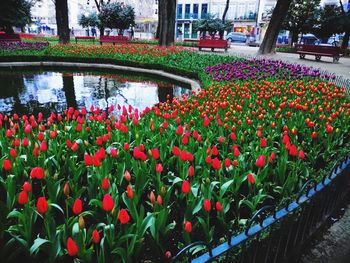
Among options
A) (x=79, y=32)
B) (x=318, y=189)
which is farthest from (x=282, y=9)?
(x=79, y=32)

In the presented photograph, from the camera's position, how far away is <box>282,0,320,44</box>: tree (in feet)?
104

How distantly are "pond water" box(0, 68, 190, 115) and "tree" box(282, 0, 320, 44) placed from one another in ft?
76.2

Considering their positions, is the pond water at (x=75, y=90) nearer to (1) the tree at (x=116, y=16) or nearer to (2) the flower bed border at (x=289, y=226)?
(2) the flower bed border at (x=289, y=226)

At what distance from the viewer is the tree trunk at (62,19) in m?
21.8

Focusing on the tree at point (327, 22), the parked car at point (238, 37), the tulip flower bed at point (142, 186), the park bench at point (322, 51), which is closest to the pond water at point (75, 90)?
the tulip flower bed at point (142, 186)

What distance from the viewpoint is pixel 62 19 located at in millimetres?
22219

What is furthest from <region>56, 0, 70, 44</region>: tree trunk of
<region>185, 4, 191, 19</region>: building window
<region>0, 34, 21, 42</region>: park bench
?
<region>185, 4, 191, 19</region>: building window

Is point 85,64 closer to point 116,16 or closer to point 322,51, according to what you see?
point 322,51

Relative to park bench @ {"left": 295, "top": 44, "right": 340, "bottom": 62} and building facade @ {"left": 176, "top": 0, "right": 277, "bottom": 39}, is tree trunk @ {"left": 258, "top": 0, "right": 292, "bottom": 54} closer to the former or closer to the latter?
park bench @ {"left": 295, "top": 44, "right": 340, "bottom": 62}

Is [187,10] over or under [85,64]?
over

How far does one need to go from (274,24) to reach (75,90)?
539 inches

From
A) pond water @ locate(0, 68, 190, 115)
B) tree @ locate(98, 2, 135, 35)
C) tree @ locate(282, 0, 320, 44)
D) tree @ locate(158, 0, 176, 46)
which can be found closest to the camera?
pond water @ locate(0, 68, 190, 115)

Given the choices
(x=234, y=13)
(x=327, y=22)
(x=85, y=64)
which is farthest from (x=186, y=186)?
(x=234, y=13)

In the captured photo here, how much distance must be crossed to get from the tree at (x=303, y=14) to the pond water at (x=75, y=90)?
23.2 meters
